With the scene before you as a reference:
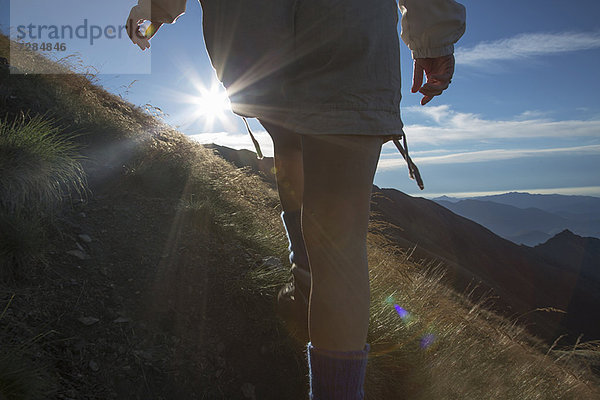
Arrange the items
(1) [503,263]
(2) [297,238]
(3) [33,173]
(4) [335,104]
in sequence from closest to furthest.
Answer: (4) [335,104], (2) [297,238], (3) [33,173], (1) [503,263]

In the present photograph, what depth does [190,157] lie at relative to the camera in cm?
358

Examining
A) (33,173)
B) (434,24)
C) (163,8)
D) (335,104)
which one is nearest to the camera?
(335,104)

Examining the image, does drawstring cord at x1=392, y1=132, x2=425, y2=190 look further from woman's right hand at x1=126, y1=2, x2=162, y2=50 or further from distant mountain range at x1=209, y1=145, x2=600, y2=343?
distant mountain range at x1=209, y1=145, x2=600, y2=343

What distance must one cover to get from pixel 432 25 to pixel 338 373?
906mm

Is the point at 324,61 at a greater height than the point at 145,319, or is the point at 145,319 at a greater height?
the point at 324,61

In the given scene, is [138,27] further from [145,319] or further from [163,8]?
[145,319]

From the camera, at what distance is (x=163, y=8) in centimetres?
132

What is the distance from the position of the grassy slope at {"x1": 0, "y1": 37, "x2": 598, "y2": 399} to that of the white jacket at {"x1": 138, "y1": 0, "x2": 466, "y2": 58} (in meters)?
1.30

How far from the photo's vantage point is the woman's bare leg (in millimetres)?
819

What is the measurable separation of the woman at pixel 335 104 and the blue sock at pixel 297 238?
12.6 inches

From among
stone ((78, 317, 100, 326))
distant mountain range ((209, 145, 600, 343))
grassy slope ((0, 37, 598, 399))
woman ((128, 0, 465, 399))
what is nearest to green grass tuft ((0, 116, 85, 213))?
grassy slope ((0, 37, 598, 399))

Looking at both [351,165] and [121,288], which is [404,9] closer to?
[351,165]

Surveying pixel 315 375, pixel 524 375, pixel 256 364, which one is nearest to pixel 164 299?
pixel 256 364

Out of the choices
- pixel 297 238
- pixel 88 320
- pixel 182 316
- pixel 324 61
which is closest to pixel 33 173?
pixel 88 320
